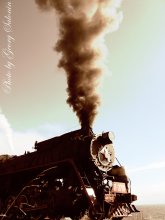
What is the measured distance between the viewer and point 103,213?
36.0 feet

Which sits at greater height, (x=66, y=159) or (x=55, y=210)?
(x=66, y=159)

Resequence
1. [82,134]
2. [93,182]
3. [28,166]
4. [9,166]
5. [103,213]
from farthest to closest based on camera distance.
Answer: [9,166]
[28,166]
[82,134]
[93,182]
[103,213]

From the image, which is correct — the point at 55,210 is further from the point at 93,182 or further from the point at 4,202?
the point at 4,202

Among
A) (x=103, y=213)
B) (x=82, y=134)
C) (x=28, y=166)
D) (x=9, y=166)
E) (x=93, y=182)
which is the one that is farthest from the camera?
(x=9, y=166)

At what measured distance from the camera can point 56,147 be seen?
1362 centimetres

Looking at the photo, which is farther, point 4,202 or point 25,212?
point 4,202

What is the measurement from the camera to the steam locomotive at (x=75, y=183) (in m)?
11.3

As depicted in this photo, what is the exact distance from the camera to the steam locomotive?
11.3 metres

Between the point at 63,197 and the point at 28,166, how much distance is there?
3.88m

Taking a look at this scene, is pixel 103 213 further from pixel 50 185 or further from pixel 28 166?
pixel 28 166

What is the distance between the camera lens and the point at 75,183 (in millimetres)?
11984

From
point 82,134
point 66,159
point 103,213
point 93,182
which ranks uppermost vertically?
point 82,134

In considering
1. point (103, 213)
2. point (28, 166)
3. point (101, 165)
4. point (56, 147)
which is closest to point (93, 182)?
point (101, 165)

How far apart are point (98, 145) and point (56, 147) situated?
2.10m
